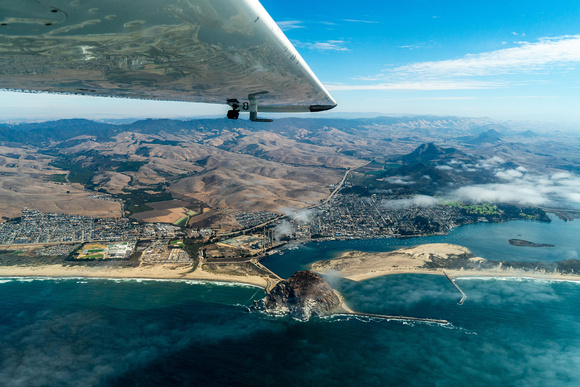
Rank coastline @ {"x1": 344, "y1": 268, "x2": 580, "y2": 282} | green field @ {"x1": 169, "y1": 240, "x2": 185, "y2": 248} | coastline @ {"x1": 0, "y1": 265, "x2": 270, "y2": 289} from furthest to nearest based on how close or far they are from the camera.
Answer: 1. green field @ {"x1": 169, "y1": 240, "x2": 185, "y2": 248}
2. coastline @ {"x1": 344, "y1": 268, "x2": 580, "y2": 282}
3. coastline @ {"x1": 0, "y1": 265, "x2": 270, "y2": 289}

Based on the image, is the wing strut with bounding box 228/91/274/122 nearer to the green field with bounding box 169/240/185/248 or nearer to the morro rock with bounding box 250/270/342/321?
the morro rock with bounding box 250/270/342/321

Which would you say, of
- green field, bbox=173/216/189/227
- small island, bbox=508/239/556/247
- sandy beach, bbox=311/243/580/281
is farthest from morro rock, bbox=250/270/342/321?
small island, bbox=508/239/556/247

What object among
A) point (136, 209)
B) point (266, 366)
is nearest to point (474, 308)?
point (266, 366)

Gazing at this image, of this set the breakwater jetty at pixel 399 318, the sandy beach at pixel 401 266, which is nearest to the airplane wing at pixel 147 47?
the breakwater jetty at pixel 399 318

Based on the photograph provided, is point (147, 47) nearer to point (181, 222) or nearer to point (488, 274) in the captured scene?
point (488, 274)

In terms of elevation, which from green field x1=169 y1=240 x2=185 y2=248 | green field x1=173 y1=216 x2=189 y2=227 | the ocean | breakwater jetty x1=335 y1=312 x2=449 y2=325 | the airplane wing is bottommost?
the ocean

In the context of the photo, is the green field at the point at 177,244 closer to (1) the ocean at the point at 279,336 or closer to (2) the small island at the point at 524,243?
(1) the ocean at the point at 279,336

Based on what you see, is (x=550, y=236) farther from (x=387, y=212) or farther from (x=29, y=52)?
(x=29, y=52)

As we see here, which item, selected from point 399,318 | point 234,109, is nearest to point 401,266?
point 399,318
